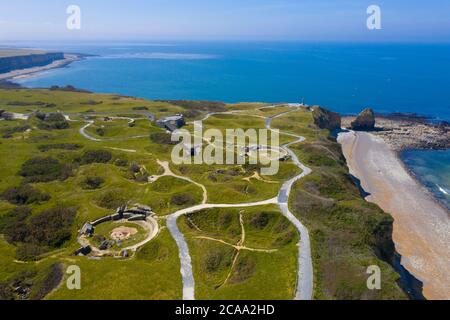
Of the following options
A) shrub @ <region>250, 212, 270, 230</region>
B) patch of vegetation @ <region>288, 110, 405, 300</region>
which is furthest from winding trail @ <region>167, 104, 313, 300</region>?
shrub @ <region>250, 212, 270, 230</region>

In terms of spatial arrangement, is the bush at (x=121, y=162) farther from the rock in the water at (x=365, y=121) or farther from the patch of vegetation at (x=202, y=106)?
the rock in the water at (x=365, y=121)

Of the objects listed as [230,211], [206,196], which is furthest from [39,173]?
[230,211]

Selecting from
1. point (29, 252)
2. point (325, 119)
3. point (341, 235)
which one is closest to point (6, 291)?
point (29, 252)

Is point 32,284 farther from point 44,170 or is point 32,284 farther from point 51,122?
point 51,122

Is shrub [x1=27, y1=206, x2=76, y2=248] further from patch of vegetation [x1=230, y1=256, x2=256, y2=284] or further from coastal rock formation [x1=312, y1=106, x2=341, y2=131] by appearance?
coastal rock formation [x1=312, y1=106, x2=341, y2=131]

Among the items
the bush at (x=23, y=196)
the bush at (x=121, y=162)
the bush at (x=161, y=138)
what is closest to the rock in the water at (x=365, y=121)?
the bush at (x=161, y=138)

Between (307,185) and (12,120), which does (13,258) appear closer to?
(307,185)

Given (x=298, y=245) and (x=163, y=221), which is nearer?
(x=298, y=245)
